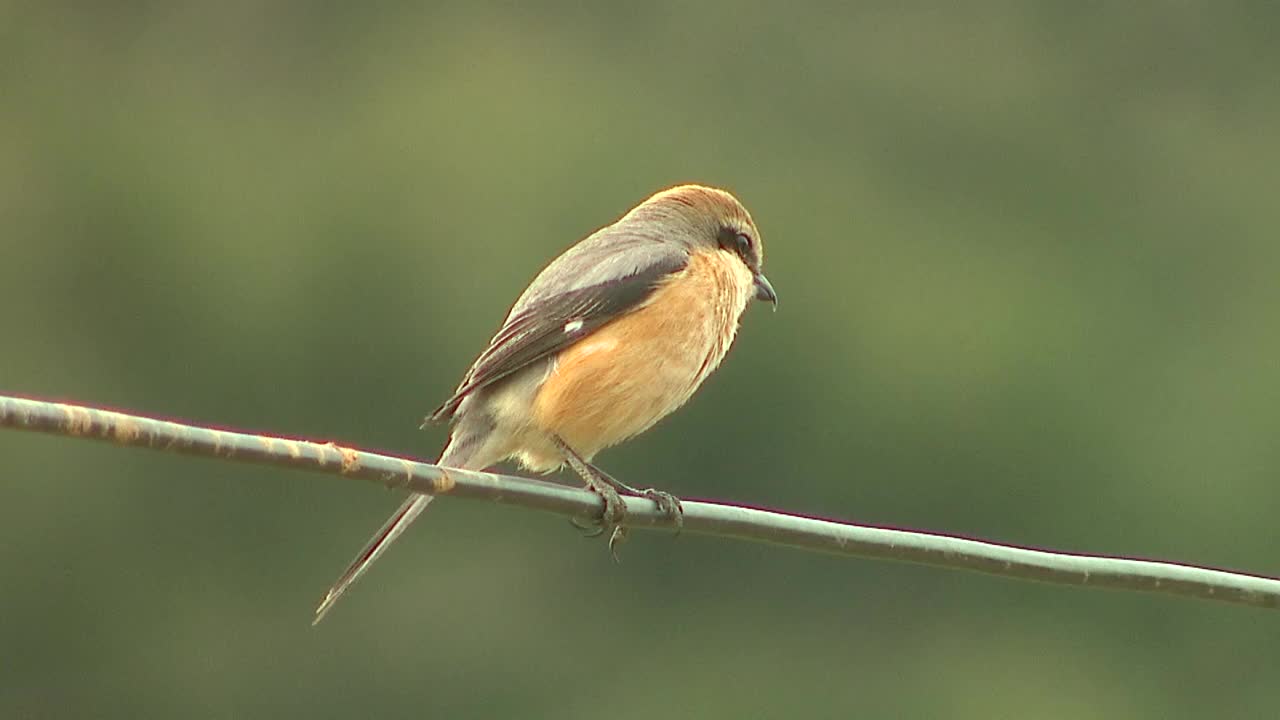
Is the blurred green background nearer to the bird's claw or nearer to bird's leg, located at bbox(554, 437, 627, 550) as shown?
bird's leg, located at bbox(554, 437, 627, 550)

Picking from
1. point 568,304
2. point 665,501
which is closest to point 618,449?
point 568,304

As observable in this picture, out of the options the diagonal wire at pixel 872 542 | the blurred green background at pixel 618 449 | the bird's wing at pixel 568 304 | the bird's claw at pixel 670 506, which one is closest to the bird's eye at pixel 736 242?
the bird's wing at pixel 568 304

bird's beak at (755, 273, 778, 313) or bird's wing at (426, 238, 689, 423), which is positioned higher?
bird's wing at (426, 238, 689, 423)

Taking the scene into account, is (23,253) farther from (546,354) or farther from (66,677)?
(546,354)

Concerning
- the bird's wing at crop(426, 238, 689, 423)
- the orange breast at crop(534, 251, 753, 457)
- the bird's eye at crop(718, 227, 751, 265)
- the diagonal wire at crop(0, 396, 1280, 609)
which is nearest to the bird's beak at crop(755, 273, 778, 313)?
the bird's eye at crop(718, 227, 751, 265)

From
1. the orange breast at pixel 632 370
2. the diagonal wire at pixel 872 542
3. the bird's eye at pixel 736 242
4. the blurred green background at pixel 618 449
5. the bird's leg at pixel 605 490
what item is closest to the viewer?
the diagonal wire at pixel 872 542

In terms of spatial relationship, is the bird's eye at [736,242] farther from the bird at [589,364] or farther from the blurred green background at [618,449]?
the blurred green background at [618,449]
